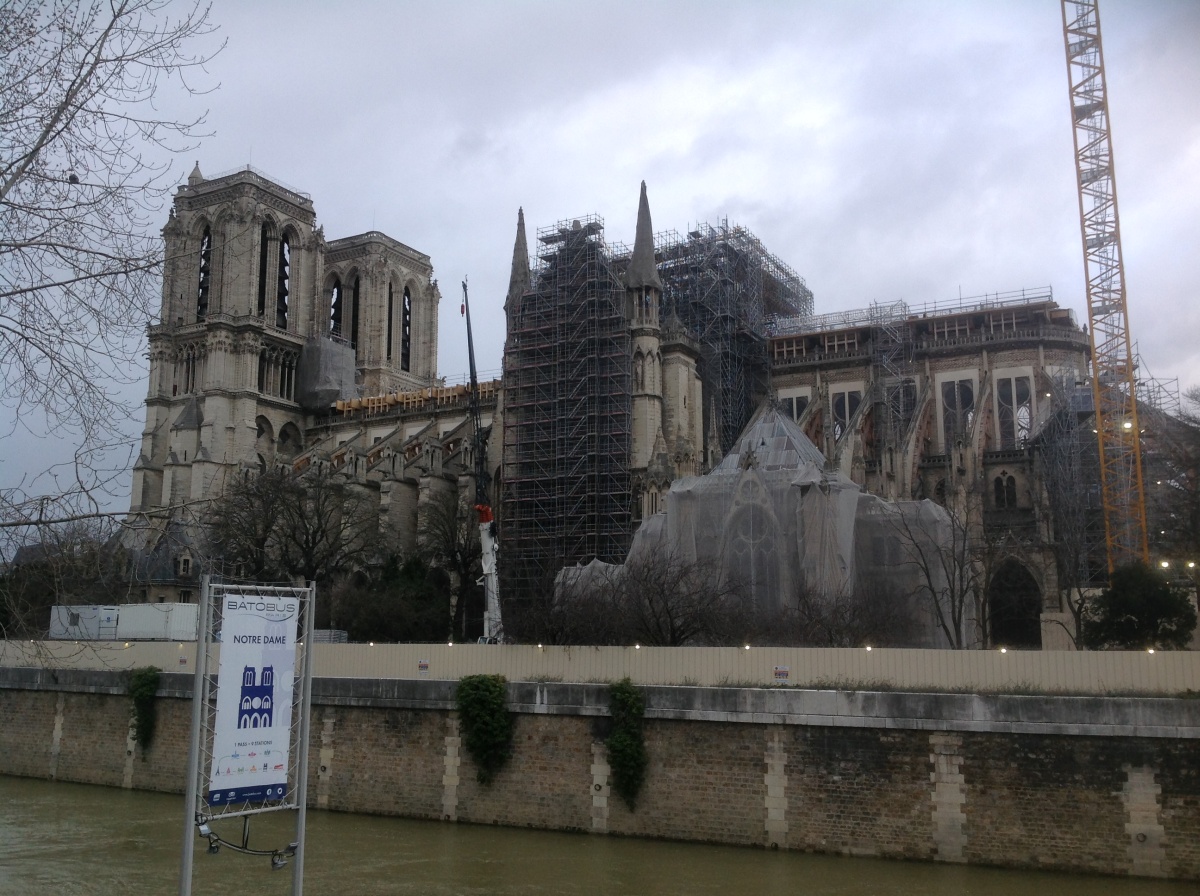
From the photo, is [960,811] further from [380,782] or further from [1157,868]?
[380,782]

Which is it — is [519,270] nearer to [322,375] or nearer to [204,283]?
[322,375]

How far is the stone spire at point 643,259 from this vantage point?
4600 centimetres

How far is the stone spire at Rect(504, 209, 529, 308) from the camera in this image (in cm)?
5188

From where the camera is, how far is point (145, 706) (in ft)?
92.7

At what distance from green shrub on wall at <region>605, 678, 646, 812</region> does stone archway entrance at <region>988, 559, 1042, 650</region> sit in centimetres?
2237

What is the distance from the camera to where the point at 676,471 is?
144 ft

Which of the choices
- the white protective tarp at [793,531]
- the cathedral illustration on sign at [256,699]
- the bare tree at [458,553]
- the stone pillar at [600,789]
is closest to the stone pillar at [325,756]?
the stone pillar at [600,789]

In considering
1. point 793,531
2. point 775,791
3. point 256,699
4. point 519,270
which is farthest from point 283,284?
point 256,699

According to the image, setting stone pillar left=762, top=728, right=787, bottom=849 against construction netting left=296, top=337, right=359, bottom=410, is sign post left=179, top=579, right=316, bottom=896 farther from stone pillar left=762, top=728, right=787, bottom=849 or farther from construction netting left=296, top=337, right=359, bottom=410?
construction netting left=296, top=337, right=359, bottom=410

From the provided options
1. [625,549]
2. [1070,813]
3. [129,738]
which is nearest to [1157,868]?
[1070,813]

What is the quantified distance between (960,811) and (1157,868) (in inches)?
117

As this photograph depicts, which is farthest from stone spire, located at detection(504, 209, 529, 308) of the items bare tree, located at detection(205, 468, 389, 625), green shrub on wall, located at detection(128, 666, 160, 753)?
green shrub on wall, located at detection(128, 666, 160, 753)

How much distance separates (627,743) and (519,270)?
34144mm

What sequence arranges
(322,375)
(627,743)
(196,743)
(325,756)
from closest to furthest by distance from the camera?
(196,743)
(627,743)
(325,756)
(322,375)
